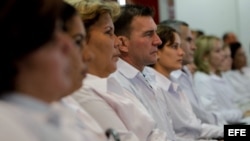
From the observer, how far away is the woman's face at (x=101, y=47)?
1.84 meters

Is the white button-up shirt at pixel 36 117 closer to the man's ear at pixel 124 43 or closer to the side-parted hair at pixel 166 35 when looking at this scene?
the man's ear at pixel 124 43

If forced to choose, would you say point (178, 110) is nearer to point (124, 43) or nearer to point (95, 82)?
point (124, 43)

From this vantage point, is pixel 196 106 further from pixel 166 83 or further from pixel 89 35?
pixel 89 35

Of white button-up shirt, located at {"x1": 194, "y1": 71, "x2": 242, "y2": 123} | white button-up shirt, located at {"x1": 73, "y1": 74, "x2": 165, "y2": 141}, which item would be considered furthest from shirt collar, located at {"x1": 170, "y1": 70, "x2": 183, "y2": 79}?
white button-up shirt, located at {"x1": 73, "y1": 74, "x2": 165, "y2": 141}

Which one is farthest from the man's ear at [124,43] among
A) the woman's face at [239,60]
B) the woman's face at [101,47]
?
the woman's face at [239,60]

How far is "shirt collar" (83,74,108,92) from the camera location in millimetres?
1728

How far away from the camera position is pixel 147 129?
1988 mm

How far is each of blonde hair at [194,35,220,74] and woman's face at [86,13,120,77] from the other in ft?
7.99

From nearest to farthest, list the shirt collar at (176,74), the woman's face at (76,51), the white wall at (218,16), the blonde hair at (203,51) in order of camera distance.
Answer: the woman's face at (76,51) < the shirt collar at (176,74) < the blonde hair at (203,51) < the white wall at (218,16)

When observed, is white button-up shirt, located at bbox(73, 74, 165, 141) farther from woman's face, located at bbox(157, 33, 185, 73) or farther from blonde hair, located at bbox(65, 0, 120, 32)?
woman's face, located at bbox(157, 33, 185, 73)

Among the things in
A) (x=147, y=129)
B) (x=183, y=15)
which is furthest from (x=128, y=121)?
(x=183, y=15)

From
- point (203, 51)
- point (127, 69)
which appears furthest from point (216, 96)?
point (127, 69)

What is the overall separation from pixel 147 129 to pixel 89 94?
38cm

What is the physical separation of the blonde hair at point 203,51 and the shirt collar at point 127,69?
191 centimetres
